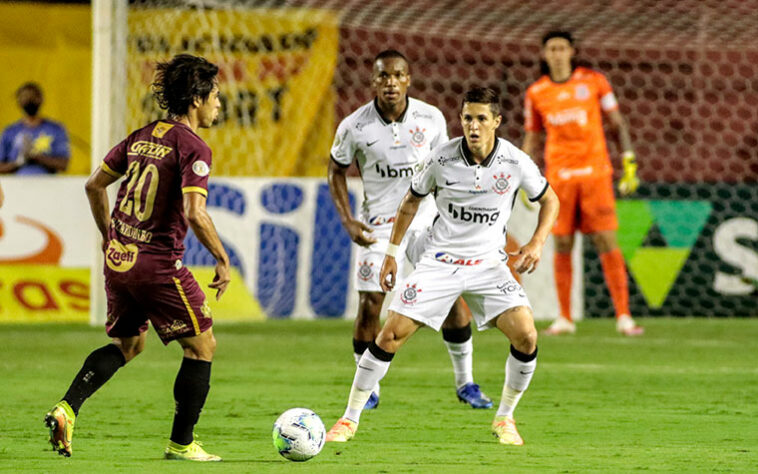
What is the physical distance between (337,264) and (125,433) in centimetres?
597

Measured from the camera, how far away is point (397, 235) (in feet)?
19.7

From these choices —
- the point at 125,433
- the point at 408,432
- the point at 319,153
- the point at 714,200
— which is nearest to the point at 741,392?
the point at 408,432

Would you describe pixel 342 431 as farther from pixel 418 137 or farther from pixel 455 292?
pixel 418 137

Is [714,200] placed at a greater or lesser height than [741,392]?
greater

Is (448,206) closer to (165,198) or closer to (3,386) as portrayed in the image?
(165,198)

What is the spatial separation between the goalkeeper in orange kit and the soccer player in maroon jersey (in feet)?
17.8

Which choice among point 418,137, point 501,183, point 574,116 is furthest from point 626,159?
point 501,183

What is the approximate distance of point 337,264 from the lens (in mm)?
11695

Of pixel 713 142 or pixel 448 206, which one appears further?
pixel 713 142

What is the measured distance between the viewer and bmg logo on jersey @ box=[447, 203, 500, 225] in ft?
19.4

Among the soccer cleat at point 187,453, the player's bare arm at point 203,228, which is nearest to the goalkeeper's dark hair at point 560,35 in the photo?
the player's bare arm at point 203,228

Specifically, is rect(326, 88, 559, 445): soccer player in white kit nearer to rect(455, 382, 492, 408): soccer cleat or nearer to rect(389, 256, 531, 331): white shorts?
rect(389, 256, 531, 331): white shorts

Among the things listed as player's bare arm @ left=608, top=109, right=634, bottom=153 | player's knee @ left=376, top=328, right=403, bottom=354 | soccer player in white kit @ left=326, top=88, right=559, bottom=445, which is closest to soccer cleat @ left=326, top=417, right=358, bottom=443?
soccer player in white kit @ left=326, top=88, right=559, bottom=445

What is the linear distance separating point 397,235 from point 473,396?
47.7 inches
